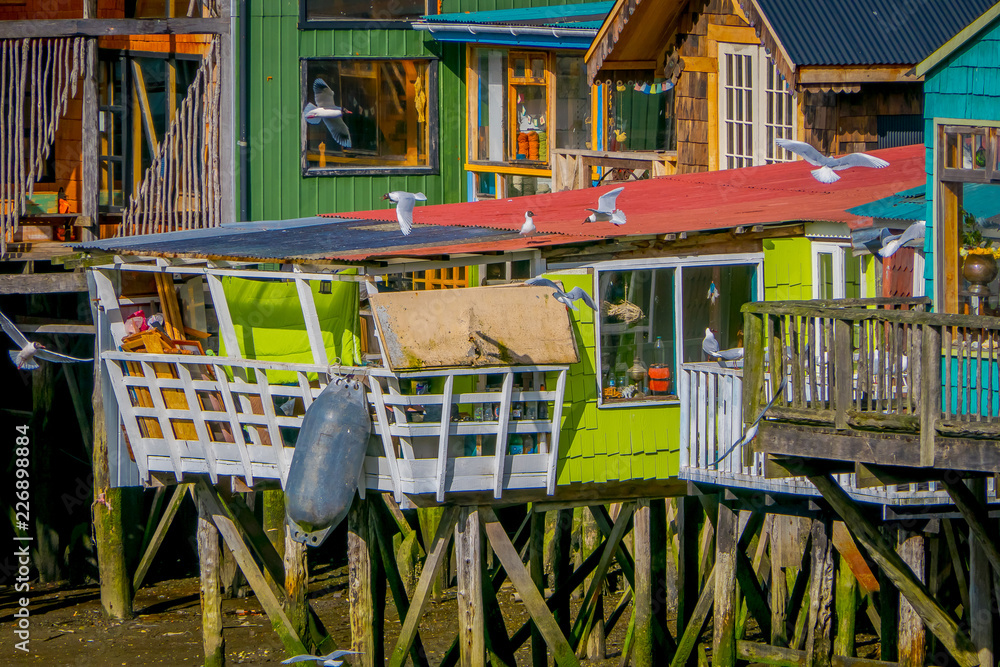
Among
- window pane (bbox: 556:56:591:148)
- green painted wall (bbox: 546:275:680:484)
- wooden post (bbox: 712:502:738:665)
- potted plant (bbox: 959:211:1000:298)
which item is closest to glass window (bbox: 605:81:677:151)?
window pane (bbox: 556:56:591:148)

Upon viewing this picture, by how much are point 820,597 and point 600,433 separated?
2481 mm

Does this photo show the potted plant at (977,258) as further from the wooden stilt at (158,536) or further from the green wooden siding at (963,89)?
the wooden stilt at (158,536)

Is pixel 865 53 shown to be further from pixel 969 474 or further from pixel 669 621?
pixel 969 474

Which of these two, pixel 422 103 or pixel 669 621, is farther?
pixel 422 103

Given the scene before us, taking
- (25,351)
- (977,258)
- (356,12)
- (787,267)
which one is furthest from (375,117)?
(977,258)

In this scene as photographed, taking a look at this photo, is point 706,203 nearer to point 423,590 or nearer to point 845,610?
point 845,610

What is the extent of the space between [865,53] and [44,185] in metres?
10.7

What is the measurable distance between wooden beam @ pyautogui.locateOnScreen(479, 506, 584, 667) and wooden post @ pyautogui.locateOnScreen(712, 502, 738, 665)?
53.7 inches

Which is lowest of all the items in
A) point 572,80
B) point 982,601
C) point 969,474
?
point 982,601

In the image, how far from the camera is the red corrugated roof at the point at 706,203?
1418 centimetres

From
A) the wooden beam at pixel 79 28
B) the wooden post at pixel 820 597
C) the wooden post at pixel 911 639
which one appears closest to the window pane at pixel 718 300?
the wooden post at pixel 820 597

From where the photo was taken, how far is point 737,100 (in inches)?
768

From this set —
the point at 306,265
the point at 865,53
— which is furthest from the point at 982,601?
the point at 865,53

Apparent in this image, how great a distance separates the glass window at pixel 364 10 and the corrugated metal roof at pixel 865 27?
18.2 ft
